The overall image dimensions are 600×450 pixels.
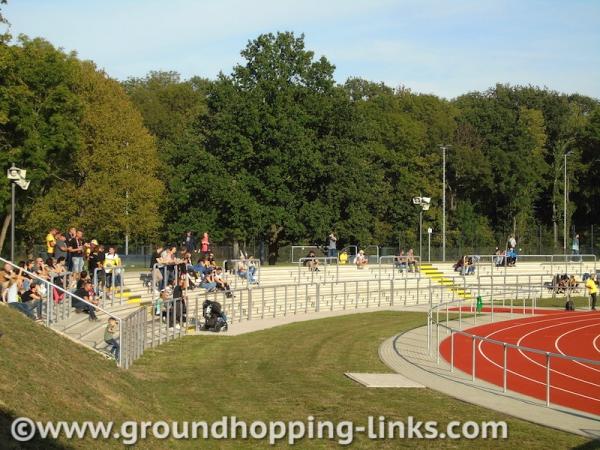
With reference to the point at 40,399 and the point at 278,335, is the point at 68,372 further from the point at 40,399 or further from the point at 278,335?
the point at 278,335

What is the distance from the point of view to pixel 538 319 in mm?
37844

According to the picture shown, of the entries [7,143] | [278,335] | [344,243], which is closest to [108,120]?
[7,143]

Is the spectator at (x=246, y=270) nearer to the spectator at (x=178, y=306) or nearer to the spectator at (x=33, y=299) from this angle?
the spectator at (x=178, y=306)

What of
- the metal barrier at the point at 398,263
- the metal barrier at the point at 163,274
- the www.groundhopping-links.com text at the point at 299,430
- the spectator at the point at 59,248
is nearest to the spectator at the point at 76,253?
the spectator at the point at 59,248

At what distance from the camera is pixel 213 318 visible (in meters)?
30.0

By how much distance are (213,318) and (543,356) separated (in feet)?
31.6

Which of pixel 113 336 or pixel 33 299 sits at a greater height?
pixel 33 299

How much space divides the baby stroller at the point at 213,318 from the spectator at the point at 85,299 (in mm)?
4056

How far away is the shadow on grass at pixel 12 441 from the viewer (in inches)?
429

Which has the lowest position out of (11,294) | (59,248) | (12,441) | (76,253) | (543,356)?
(543,356)

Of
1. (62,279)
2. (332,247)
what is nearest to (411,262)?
(332,247)

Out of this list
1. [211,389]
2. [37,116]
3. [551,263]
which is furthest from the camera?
[551,263]

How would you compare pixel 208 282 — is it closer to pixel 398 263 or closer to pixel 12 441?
pixel 398 263

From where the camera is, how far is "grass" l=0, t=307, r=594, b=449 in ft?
45.8
